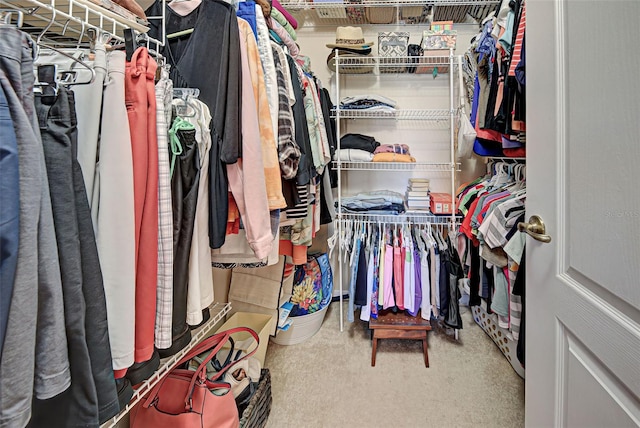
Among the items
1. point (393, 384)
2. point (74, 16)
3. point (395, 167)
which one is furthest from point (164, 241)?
point (395, 167)

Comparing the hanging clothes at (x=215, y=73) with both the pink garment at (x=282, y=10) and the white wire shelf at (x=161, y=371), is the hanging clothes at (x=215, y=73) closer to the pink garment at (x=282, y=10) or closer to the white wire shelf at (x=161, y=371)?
the white wire shelf at (x=161, y=371)

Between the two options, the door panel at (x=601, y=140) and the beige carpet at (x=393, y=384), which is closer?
the door panel at (x=601, y=140)

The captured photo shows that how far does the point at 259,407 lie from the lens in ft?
4.49

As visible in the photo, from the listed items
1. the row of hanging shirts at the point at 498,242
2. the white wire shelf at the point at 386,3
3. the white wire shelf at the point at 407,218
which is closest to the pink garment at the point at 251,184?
the row of hanging shirts at the point at 498,242

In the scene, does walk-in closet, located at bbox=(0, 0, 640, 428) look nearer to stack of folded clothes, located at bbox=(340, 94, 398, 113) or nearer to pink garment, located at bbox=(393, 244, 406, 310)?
pink garment, located at bbox=(393, 244, 406, 310)

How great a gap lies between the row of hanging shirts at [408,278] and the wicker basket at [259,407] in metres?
0.70

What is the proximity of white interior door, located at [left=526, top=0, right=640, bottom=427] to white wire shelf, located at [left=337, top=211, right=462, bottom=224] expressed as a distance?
1.21m

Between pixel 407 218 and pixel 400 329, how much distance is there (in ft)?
2.36

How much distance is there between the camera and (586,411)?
0.70 meters

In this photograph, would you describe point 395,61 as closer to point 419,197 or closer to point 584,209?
point 419,197

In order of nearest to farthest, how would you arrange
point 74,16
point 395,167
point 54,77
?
1. point 54,77
2. point 74,16
3. point 395,167

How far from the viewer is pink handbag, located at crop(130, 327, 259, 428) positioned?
1.04 meters

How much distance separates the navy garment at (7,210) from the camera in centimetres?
43

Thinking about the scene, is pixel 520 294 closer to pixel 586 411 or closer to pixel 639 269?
pixel 586 411
